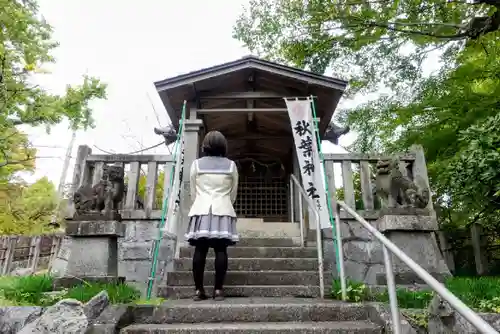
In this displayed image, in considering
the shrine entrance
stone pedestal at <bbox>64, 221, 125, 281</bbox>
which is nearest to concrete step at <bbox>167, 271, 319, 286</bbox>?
stone pedestal at <bbox>64, 221, 125, 281</bbox>

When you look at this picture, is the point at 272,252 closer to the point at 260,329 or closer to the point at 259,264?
the point at 259,264

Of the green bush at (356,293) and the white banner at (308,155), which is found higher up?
the white banner at (308,155)

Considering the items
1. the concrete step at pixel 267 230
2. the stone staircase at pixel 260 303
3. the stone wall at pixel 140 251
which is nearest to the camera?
the stone staircase at pixel 260 303

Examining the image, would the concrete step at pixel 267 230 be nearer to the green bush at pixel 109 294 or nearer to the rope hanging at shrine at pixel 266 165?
the rope hanging at shrine at pixel 266 165

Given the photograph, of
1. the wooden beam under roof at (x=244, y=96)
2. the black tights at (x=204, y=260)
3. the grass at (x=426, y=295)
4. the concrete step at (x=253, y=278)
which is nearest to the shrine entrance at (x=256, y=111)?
the wooden beam under roof at (x=244, y=96)

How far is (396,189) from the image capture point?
5.30m

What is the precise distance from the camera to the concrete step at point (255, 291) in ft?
14.7

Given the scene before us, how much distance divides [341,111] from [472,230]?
5.55 m

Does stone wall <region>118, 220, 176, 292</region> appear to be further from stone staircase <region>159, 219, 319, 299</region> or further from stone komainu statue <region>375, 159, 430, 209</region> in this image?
stone komainu statue <region>375, 159, 430, 209</region>

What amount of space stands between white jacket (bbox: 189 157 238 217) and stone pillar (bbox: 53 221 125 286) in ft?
5.77

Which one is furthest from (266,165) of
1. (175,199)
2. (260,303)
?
(260,303)

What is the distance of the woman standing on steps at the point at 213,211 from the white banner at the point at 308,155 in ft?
6.38

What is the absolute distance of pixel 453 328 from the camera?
9.33 feet

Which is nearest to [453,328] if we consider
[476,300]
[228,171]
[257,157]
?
[476,300]
